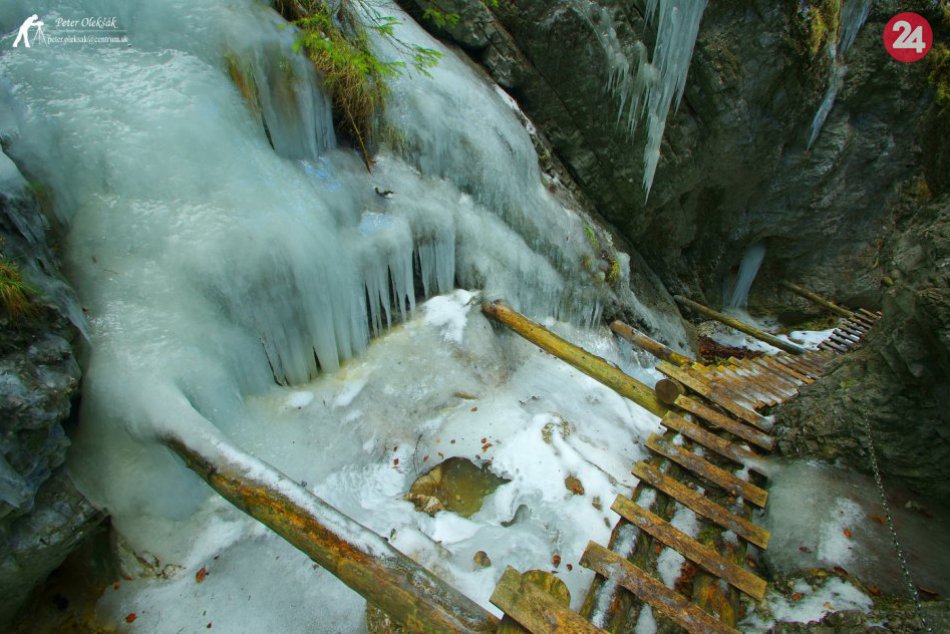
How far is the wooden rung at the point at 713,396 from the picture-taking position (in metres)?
3.51

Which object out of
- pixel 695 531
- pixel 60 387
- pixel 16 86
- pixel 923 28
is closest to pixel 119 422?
pixel 60 387

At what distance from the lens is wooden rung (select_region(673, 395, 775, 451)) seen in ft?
11.0

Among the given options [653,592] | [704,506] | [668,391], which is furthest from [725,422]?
[653,592]

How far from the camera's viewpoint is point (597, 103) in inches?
267

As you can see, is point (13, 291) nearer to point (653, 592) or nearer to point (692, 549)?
point (653, 592)

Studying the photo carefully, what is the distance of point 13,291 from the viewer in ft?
7.02

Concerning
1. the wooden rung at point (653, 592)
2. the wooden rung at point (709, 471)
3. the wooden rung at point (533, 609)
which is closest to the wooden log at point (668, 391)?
the wooden rung at point (709, 471)

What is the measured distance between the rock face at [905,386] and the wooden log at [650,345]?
1.47 metres

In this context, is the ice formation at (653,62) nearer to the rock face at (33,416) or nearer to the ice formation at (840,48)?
the ice formation at (840,48)

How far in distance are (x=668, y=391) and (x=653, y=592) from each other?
1677 millimetres

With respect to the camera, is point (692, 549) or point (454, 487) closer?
point (692, 549)

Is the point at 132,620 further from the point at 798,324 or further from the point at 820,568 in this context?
the point at 798,324

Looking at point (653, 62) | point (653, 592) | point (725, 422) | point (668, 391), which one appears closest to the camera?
point (653, 592)

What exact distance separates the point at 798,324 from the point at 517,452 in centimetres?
1005
